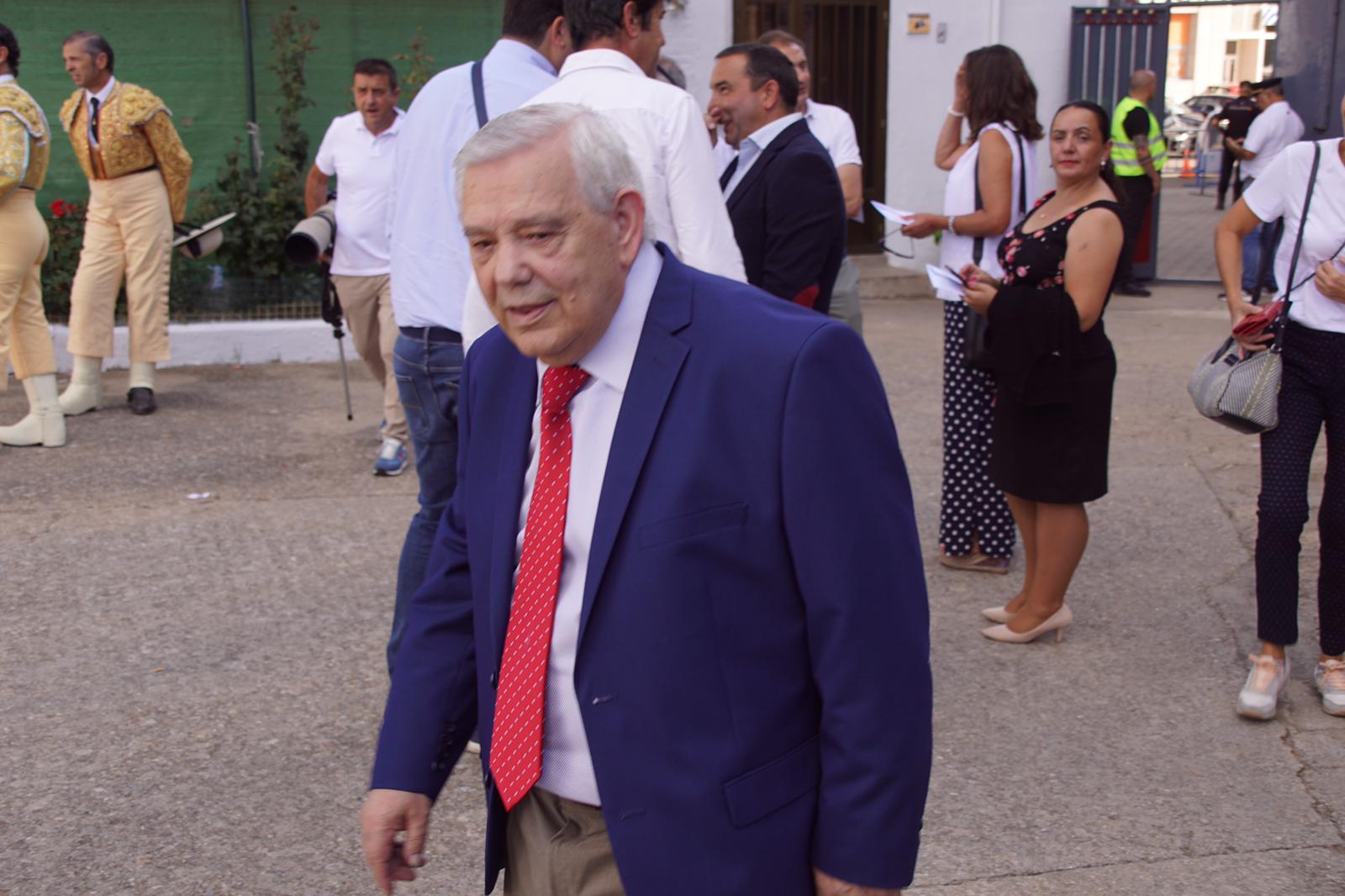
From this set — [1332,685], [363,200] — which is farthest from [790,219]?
[363,200]

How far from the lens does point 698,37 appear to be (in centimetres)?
1162

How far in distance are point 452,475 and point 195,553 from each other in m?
2.39

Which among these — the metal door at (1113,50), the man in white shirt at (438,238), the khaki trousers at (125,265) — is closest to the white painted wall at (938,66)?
the metal door at (1113,50)

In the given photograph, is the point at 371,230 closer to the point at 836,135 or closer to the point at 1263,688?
the point at 836,135

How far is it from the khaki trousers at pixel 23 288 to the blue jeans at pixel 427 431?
4.17 metres

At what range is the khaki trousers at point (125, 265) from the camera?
8.12 metres

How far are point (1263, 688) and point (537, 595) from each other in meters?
3.06

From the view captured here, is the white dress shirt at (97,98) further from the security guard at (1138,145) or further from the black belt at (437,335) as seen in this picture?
the security guard at (1138,145)

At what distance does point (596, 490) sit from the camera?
1.92 metres

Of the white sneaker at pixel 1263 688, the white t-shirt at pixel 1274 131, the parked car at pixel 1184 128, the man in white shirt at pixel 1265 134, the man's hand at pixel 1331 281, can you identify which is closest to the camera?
the man's hand at pixel 1331 281

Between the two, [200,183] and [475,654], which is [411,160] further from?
[200,183]

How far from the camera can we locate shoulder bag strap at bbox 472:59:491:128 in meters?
3.69

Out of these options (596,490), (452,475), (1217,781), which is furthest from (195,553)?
(596,490)

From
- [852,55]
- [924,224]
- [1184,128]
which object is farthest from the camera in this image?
[1184,128]
